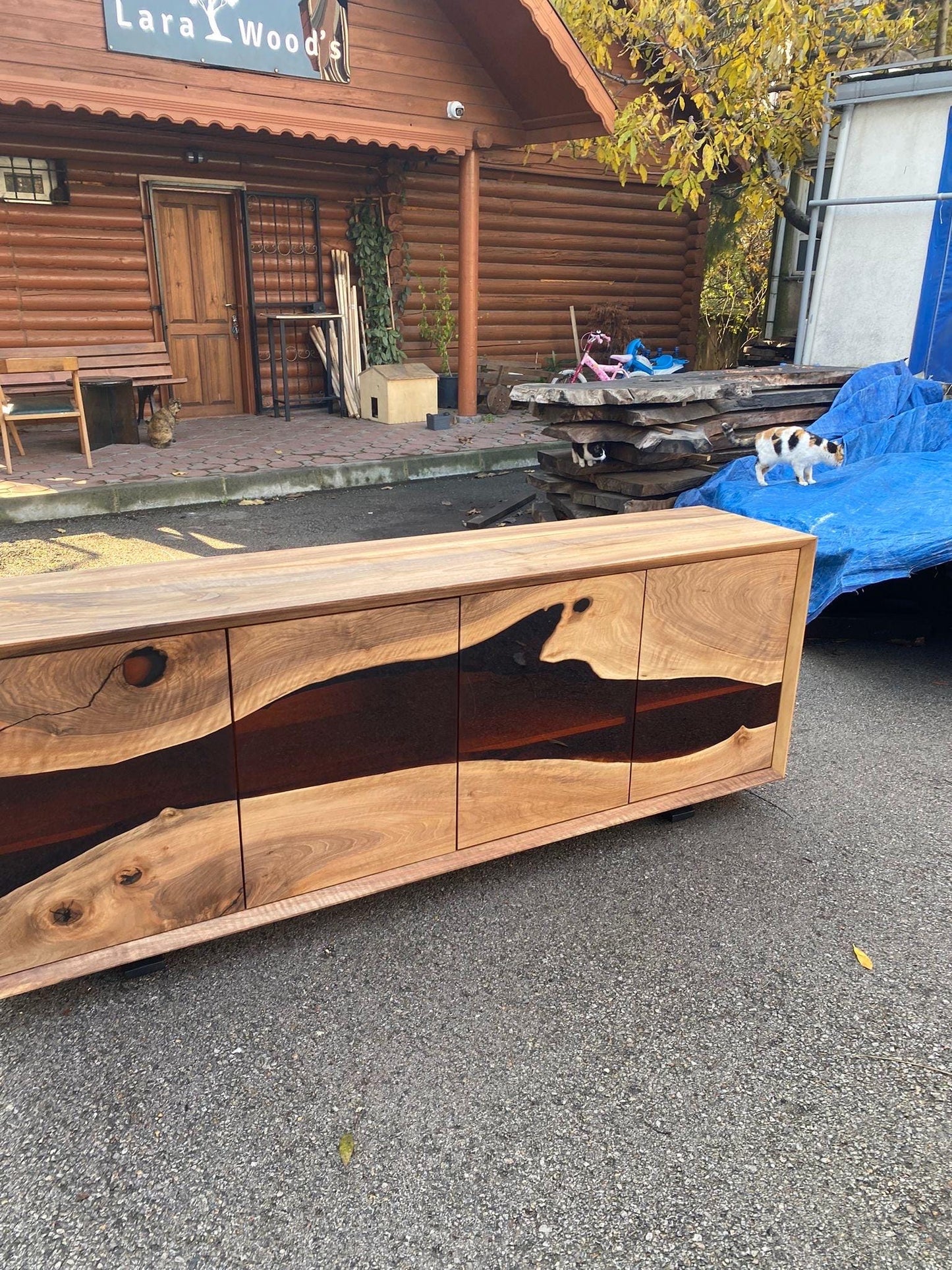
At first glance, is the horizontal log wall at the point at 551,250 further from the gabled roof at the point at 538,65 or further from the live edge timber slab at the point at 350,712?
the live edge timber slab at the point at 350,712

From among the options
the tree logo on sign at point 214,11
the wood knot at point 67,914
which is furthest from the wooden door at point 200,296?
the wood knot at point 67,914

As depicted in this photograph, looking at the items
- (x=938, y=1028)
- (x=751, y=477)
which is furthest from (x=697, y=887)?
(x=751, y=477)

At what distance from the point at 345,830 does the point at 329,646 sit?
53cm

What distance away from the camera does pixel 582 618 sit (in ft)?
9.11

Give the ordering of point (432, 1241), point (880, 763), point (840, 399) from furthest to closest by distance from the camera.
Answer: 1. point (840, 399)
2. point (880, 763)
3. point (432, 1241)

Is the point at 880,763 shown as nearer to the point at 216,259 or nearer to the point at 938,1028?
the point at 938,1028

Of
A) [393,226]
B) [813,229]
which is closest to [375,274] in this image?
[393,226]

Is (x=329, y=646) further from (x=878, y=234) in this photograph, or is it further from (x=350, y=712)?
(x=878, y=234)

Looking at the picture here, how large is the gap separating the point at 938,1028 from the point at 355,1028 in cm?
144

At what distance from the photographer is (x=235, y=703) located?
2.31 meters

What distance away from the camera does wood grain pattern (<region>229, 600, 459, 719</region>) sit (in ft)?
7.59

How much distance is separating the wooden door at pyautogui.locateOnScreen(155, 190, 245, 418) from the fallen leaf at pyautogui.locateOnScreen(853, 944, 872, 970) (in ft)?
32.9

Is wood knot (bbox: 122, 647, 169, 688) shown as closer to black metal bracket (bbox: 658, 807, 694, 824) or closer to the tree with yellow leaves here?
black metal bracket (bbox: 658, 807, 694, 824)

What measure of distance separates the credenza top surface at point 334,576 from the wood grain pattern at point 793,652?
75 millimetres
